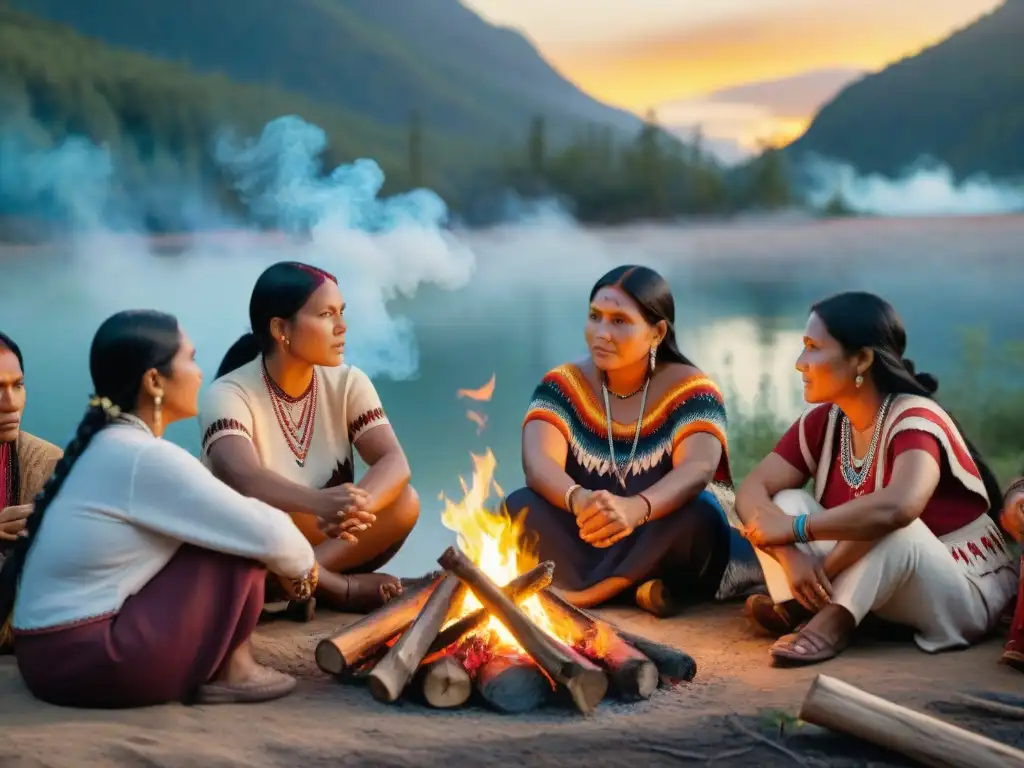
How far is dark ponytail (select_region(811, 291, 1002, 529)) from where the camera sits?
4.88m

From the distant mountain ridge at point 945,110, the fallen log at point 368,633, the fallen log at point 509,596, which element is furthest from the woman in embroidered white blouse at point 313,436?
the distant mountain ridge at point 945,110

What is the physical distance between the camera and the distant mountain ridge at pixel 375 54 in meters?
8.95

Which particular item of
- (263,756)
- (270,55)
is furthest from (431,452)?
(263,756)

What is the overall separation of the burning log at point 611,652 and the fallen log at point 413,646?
412 mm

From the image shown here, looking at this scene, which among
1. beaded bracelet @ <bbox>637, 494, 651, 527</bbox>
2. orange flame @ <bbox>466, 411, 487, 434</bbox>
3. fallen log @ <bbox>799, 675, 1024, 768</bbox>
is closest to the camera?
fallen log @ <bbox>799, 675, 1024, 768</bbox>

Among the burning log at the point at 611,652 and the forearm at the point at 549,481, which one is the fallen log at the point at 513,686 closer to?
the burning log at the point at 611,652

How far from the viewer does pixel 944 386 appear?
8.72 m

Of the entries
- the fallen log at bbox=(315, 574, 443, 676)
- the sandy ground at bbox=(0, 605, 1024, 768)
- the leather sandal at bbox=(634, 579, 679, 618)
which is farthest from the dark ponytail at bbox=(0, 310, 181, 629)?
the leather sandal at bbox=(634, 579, 679, 618)

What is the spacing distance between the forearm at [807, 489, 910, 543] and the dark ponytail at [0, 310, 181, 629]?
98.9 inches

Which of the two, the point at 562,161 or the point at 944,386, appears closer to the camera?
the point at 944,386

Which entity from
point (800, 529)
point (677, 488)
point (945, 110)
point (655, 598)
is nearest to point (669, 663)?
point (800, 529)

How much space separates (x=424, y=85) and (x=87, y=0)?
2.57m

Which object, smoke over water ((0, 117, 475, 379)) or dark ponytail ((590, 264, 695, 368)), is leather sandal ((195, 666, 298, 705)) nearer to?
dark ponytail ((590, 264, 695, 368))

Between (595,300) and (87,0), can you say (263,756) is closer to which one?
(595,300)
